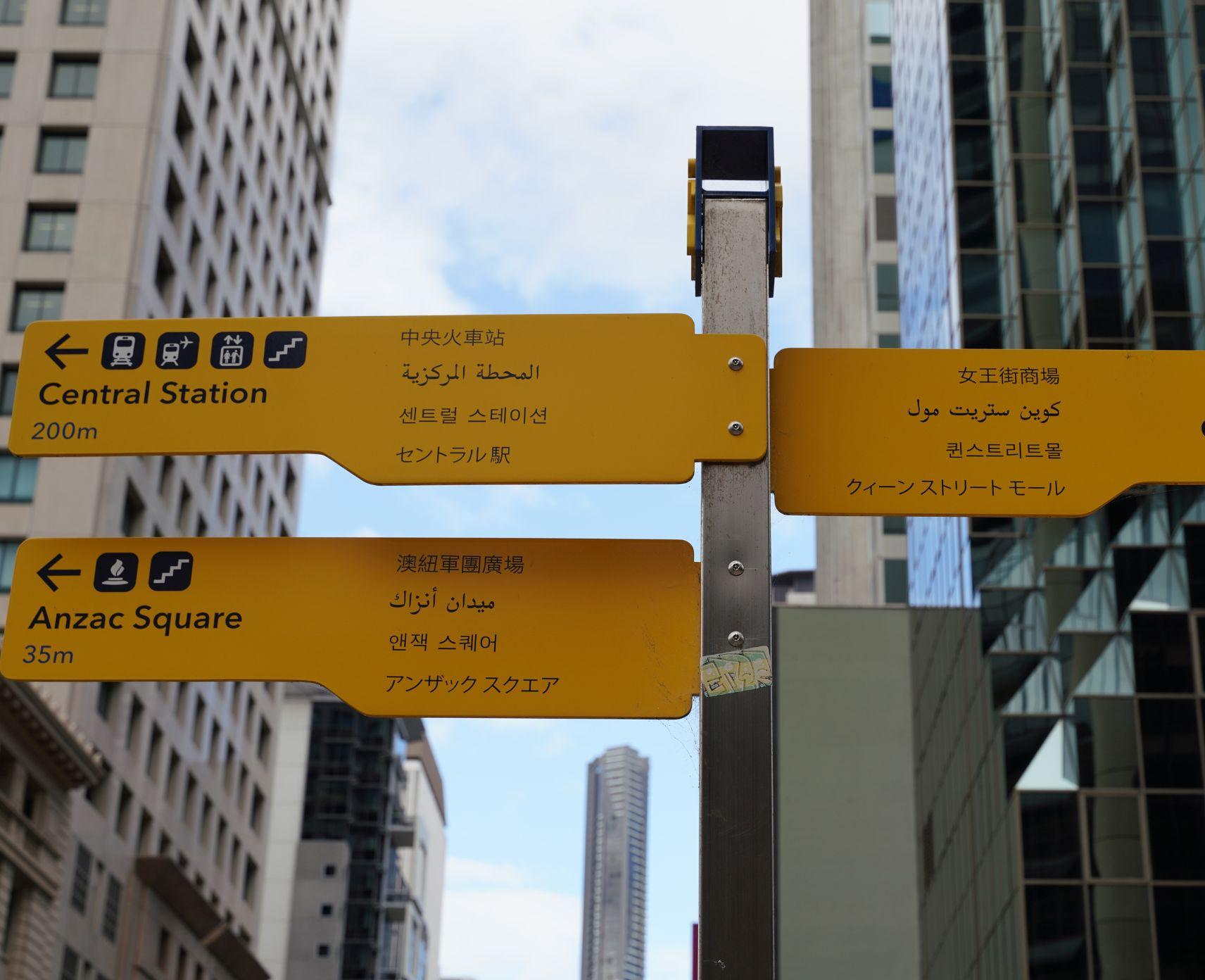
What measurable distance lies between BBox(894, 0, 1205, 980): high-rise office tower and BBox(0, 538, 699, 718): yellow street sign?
28290 millimetres

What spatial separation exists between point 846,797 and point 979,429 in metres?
52.3

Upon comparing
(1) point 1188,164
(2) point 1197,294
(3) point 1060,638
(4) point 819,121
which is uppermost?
(4) point 819,121

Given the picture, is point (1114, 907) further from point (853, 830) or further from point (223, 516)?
point (223, 516)

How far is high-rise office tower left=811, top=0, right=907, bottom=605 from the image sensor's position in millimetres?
74062

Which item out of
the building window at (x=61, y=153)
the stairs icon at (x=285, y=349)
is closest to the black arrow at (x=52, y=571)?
the stairs icon at (x=285, y=349)

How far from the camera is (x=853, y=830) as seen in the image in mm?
55688

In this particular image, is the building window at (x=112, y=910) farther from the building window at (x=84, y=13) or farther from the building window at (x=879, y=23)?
the building window at (x=879, y=23)

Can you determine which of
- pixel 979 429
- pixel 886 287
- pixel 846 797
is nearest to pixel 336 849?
pixel 886 287

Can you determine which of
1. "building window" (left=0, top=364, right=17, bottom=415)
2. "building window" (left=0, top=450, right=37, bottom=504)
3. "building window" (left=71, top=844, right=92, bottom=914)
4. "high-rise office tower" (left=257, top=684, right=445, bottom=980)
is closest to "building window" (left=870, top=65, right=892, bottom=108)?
"building window" (left=0, top=364, right=17, bottom=415)

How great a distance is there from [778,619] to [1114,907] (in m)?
30.5

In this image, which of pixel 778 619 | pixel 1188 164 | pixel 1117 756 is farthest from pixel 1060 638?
pixel 778 619

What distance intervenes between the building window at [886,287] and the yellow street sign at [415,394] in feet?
237

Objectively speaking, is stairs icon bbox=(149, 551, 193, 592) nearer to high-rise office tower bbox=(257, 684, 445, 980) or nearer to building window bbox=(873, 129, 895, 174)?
building window bbox=(873, 129, 895, 174)

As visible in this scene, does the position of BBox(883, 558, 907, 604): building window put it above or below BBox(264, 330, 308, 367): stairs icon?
above
